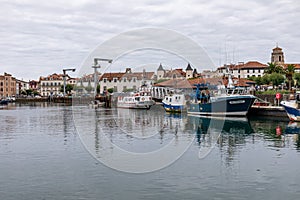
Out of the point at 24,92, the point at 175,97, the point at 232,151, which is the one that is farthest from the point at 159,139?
the point at 24,92

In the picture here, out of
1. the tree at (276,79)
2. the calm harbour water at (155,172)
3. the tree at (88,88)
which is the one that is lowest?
the calm harbour water at (155,172)

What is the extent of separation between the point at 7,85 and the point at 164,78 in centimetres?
8281

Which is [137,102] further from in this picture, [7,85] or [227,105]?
[7,85]

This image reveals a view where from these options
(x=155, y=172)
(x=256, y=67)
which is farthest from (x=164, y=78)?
(x=155, y=172)

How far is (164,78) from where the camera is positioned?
9312 centimetres

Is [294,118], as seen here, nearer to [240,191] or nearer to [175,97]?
[175,97]

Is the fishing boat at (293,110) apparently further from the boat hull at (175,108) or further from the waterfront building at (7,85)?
the waterfront building at (7,85)

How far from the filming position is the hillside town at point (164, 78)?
261 ft

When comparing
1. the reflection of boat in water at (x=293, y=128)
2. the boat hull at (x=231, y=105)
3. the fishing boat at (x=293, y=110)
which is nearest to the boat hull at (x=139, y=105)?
the boat hull at (x=231, y=105)

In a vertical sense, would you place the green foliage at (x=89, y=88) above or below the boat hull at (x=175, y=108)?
above

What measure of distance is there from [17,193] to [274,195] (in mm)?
8551

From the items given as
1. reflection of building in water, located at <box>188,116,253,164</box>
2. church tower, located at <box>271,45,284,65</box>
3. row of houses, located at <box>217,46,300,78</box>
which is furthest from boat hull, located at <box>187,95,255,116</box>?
church tower, located at <box>271,45,284,65</box>

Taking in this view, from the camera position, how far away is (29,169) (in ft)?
56.1

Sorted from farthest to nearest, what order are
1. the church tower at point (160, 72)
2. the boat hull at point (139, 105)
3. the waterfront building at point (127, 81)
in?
the church tower at point (160, 72), the waterfront building at point (127, 81), the boat hull at point (139, 105)
